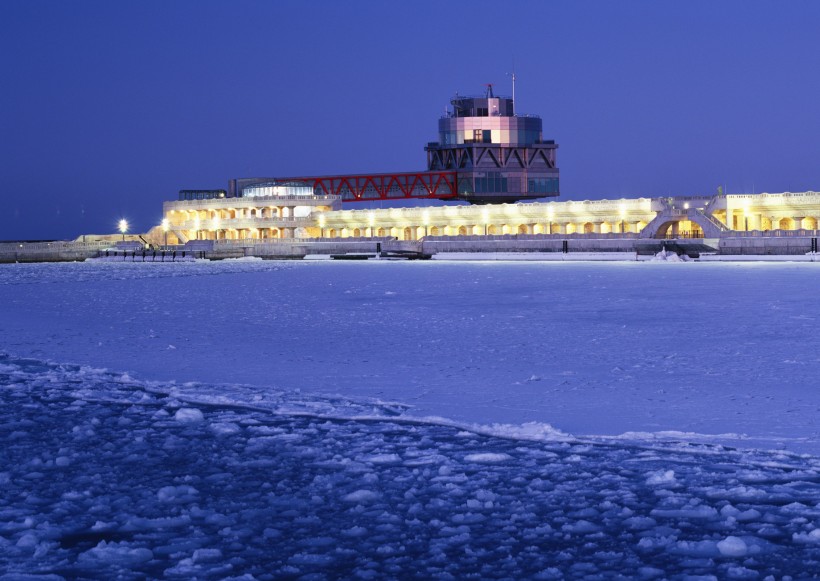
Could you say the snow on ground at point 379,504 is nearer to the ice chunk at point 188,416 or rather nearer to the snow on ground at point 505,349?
the ice chunk at point 188,416

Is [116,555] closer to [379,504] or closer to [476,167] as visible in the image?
[379,504]

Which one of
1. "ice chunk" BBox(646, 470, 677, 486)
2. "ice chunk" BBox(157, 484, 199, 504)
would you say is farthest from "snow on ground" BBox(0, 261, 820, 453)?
"ice chunk" BBox(157, 484, 199, 504)

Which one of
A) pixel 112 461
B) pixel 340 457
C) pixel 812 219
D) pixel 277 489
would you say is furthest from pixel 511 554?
pixel 812 219

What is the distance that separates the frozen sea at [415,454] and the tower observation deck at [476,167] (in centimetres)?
14773

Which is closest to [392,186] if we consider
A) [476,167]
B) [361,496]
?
[476,167]

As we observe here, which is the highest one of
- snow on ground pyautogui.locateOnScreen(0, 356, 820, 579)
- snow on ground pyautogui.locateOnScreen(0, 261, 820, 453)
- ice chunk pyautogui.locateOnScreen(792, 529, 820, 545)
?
snow on ground pyautogui.locateOnScreen(0, 261, 820, 453)

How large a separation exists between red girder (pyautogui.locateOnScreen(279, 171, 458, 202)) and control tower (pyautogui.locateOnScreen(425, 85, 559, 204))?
2533 millimetres

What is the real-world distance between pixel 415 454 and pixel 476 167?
16279 centimetres

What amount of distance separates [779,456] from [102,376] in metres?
13.2

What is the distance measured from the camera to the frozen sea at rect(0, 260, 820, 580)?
31.6ft

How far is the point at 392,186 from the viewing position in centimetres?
18225

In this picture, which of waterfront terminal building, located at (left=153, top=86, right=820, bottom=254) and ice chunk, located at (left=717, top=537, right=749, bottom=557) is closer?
ice chunk, located at (left=717, top=537, right=749, bottom=557)

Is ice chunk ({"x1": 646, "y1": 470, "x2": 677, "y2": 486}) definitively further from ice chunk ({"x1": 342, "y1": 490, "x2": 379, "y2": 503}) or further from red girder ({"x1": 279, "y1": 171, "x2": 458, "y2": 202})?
red girder ({"x1": 279, "y1": 171, "x2": 458, "y2": 202})

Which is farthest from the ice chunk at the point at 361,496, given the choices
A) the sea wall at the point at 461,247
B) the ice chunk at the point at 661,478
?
the sea wall at the point at 461,247
